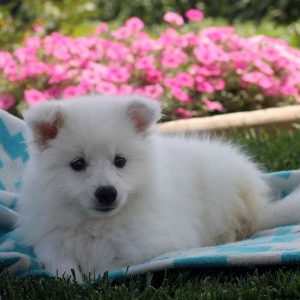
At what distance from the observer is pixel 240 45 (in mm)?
8141

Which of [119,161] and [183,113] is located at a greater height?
[119,161]

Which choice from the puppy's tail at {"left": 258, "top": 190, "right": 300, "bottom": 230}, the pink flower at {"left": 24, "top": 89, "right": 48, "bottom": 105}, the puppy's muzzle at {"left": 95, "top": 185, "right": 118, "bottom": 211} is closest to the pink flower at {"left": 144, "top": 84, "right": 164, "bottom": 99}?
the pink flower at {"left": 24, "top": 89, "right": 48, "bottom": 105}

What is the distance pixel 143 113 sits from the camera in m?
3.41

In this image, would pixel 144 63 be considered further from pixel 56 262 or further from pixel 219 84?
pixel 56 262

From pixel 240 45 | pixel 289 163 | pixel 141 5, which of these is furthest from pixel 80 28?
pixel 289 163

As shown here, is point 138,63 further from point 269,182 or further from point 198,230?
point 198,230

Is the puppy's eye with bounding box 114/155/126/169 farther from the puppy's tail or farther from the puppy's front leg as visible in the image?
the puppy's tail

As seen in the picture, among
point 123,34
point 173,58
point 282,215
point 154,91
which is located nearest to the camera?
point 282,215

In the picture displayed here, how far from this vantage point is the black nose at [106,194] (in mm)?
3100

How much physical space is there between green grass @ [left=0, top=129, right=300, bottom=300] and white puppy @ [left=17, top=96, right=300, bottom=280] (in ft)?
0.69

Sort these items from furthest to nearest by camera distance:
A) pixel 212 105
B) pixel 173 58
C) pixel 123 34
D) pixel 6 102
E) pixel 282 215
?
1. pixel 123 34
2. pixel 6 102
3. pixel 173 58
4. pixel 212 105
5. pixel 282 215

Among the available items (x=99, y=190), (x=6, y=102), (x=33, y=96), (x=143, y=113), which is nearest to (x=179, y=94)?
(x=33, y=96)

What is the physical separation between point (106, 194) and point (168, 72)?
4871mm

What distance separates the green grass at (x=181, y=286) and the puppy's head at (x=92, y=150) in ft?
1.26
